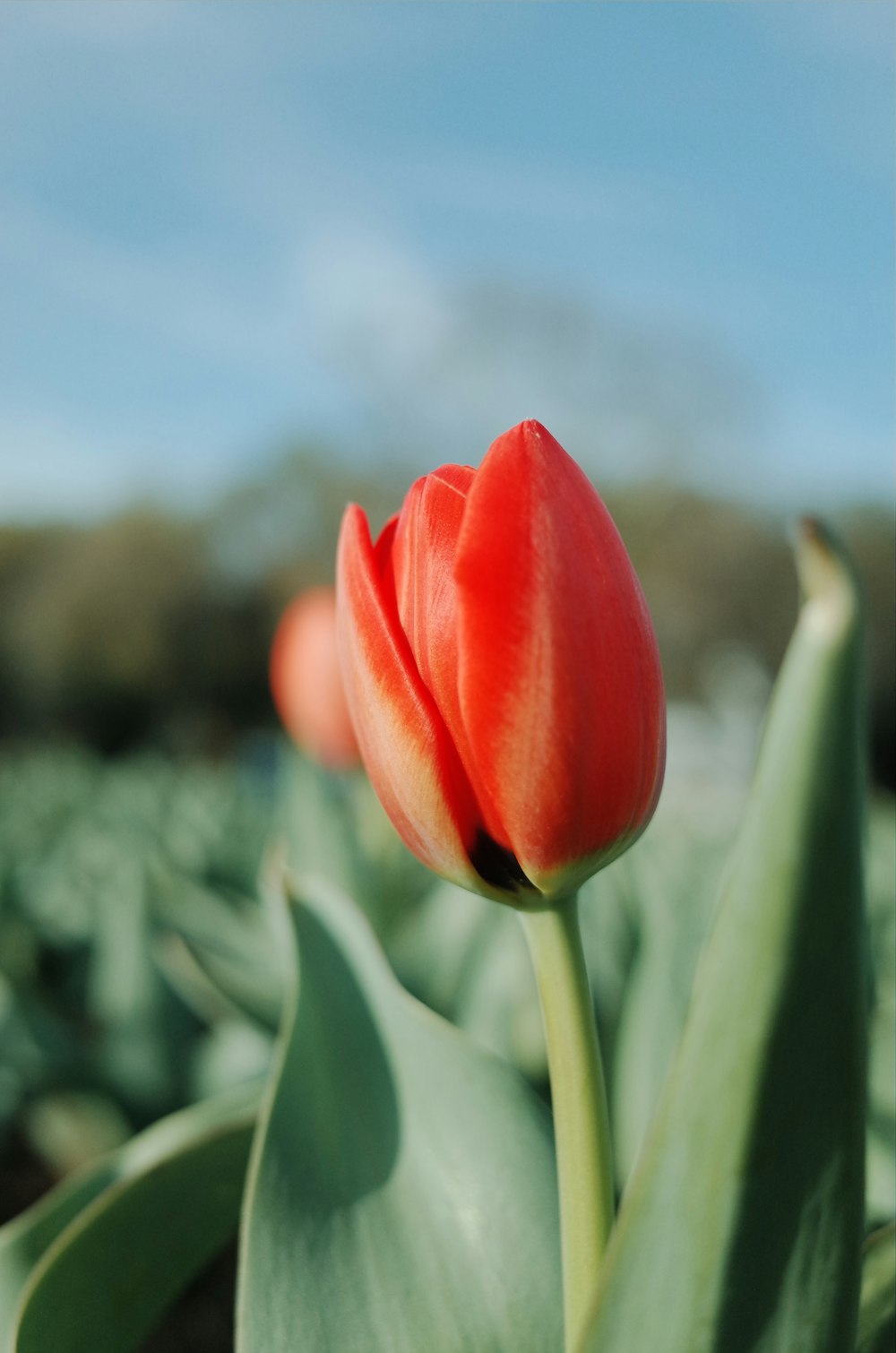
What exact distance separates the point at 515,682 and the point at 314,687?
1.68m

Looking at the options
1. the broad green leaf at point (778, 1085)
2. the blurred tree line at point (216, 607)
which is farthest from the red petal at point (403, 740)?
the blurred tree line at point (216, 607)

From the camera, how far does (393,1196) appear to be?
55cm

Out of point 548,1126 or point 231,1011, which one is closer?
point 548,1126

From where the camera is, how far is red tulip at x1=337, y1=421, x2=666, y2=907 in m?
0.40

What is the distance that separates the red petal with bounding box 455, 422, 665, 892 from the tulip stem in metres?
0.04

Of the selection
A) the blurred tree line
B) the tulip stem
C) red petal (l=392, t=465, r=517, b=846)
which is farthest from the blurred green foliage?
the blurred tree line

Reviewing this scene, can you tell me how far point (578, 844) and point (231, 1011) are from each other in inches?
42.9

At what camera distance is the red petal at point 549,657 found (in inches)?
15.8

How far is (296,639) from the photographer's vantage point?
7.04 ft

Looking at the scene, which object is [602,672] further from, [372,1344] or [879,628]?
[879,628]

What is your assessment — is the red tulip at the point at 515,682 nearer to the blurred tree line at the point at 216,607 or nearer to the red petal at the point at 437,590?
the red petal at the point at 437,590

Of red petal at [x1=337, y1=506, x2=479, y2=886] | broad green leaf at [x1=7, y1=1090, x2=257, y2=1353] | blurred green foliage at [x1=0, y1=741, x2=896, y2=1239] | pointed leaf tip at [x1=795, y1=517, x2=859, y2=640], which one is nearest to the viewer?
pointed leaf tip at [x1=795, y1=517, x2=859, y2=640]

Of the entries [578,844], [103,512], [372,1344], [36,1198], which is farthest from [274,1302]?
[103,512]

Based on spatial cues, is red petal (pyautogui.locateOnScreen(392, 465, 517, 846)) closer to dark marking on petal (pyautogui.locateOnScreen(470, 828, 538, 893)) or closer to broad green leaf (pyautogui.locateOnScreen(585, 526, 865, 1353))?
dark marking on petal (pyautogui.locateOnScreen(470, 828, 538, 893))
